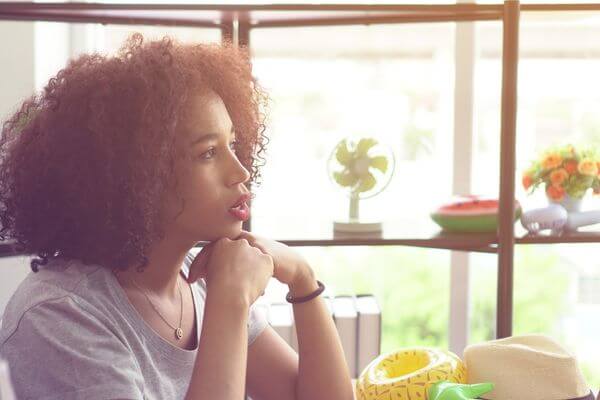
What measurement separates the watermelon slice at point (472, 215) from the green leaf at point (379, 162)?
0.55 feet

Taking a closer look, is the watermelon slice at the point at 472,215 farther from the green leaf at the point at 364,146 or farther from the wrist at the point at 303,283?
the wrist at the point at 303,283

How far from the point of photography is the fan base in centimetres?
189

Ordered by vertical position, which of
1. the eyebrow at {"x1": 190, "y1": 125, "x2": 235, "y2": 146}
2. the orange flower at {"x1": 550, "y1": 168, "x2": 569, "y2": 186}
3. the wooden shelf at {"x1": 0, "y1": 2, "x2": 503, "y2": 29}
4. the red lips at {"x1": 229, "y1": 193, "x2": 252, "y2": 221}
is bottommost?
the red lips at {"x1": 229, "y1": 193, "x2": 252, "y2": 221}

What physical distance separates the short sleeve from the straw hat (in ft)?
2.28

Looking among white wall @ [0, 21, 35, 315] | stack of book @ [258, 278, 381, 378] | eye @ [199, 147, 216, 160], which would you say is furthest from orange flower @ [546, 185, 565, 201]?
white wall @ [0, 21, 35, 315]

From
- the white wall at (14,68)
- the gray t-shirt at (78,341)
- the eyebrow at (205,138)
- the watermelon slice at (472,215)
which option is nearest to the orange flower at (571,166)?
the watermelon slice at (472,215)

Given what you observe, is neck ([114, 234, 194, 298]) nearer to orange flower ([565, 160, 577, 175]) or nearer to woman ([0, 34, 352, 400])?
woman ([0, 34, 352, 400])

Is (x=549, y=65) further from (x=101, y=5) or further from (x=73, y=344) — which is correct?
(x=73, y=344)

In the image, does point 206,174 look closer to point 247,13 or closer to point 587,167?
point 247,13

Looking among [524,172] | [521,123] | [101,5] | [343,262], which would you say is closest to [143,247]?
[101,5]

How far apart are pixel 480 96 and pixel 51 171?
1487 millimetres

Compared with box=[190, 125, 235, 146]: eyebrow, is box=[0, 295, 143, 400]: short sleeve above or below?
below

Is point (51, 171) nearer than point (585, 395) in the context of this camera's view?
Yes

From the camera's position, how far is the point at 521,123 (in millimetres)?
2738
